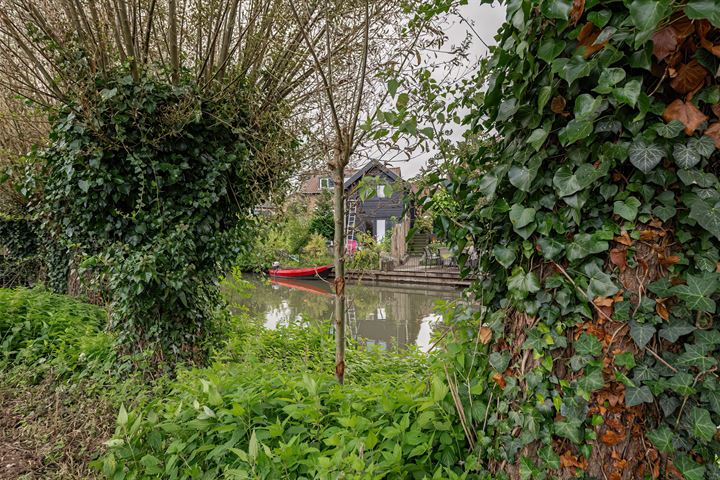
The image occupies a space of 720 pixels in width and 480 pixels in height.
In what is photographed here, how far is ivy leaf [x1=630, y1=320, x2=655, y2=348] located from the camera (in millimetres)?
1062

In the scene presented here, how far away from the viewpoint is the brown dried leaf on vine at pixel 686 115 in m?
0.99

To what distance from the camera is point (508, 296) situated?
137 cm

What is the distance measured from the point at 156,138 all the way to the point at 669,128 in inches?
124

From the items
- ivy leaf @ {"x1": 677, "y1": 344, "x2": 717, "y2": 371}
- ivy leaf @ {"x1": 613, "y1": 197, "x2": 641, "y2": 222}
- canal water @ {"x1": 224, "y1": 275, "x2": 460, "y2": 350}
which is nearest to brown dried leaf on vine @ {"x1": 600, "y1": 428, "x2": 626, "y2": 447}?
ivy leaf @ {"x1": 677, "y1": 344, "x2": 717, "y2": 371}

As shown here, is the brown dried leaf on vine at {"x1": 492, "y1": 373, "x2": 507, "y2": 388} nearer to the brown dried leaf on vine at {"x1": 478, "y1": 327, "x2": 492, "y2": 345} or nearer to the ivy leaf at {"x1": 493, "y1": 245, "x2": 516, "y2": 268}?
the brown dried leaf on vine at {"x1": 478, "y1": 327, "x2": 492, "y2": 345}

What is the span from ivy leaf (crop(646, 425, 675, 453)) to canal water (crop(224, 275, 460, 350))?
269 cm

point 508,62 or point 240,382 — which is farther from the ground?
point 508,62

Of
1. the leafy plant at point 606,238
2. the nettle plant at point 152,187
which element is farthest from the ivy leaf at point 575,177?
the nettle plant at point 152,187

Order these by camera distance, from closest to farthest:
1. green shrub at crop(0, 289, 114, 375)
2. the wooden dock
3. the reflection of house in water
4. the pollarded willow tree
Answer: the pollarded willow tree, green shrub at crop(0, 289, 114, 375), the reflection of house in water, the wooden dock

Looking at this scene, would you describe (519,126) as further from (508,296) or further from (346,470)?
(346,470)

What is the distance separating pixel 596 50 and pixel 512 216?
0.49 metres

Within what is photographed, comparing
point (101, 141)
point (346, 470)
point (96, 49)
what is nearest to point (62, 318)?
point (101, 141)

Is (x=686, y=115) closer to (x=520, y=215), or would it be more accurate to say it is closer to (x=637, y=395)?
(x=520, y=215)

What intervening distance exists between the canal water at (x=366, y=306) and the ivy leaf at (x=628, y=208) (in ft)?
9.10
